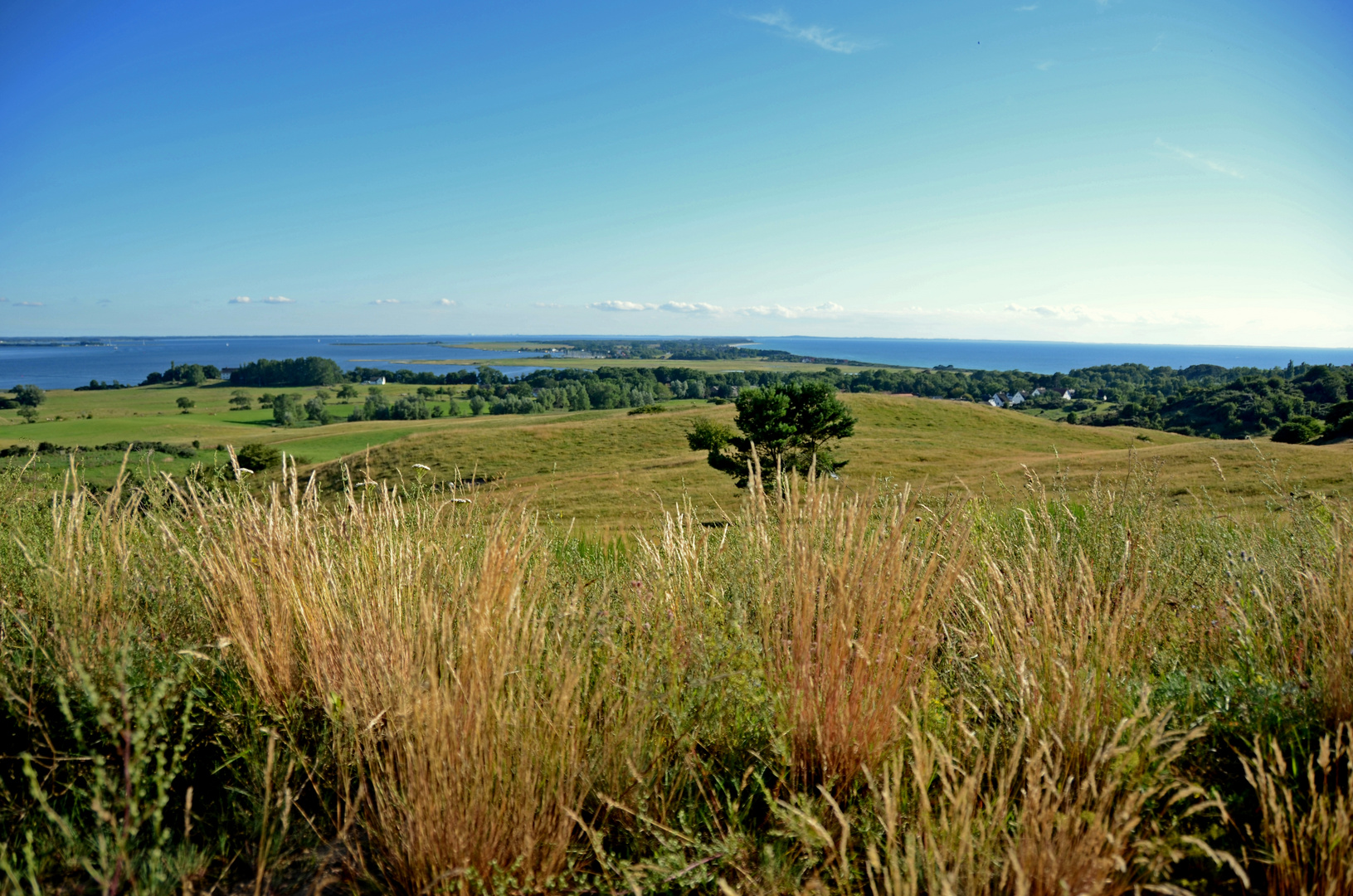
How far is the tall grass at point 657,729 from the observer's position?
171cm

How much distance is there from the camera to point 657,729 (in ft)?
7.31

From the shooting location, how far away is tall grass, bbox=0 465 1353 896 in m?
1.71

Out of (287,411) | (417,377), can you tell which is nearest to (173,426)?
(287,411)

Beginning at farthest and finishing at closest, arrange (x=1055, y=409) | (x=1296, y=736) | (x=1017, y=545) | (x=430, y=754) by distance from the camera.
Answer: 1. (x=1055, y=409)
2. (x=1017, y=545)
3. (x=1296, y=736)
4. (x=430, y=754)

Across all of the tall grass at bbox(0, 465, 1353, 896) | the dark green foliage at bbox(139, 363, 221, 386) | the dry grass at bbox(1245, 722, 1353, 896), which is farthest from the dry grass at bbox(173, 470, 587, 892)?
the dark green foliage at bbox(139, 363, 221, 386)

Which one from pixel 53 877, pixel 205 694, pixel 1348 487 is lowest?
pixel 1348 487

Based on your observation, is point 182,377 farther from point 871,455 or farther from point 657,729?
point 657,729

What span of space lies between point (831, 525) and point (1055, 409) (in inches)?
4338

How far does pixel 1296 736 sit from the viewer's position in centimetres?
213

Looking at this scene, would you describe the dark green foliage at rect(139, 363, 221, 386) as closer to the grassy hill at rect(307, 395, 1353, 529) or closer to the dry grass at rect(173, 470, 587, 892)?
the grassy hill at rect(307, 395, 1353, 529)

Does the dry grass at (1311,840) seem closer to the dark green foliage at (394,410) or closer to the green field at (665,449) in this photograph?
the green field at (665,449)

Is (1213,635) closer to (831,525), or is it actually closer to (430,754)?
(831,525)

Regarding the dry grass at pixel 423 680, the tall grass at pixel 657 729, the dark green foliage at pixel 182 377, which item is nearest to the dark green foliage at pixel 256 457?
the dry grass at pixel 423 680

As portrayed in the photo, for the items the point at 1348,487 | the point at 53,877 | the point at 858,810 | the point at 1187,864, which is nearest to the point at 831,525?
the point at 858,810
